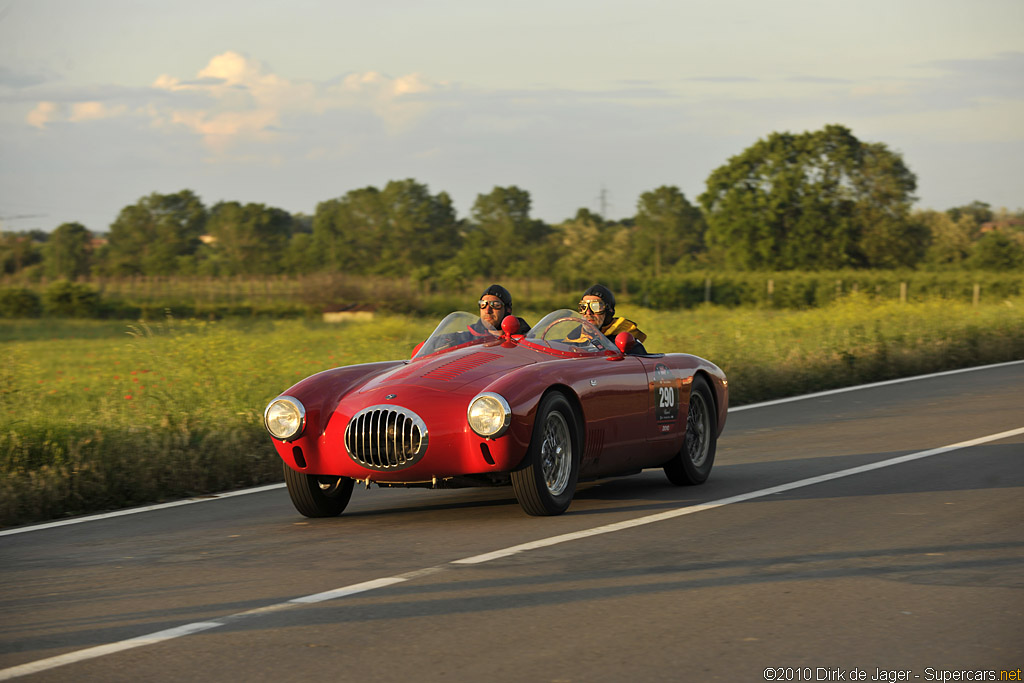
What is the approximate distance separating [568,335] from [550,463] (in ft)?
4.16

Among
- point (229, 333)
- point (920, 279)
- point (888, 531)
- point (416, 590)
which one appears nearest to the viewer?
point (416, 590)

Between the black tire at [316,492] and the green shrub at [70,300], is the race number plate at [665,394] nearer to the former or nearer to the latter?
the black tire at [316,492]

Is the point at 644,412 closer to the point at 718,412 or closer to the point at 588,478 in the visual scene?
the point at 588,478

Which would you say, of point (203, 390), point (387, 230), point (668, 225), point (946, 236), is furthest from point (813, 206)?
point (203, 390)

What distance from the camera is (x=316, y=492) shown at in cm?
869

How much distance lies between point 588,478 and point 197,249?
10331 cm

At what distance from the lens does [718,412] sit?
1051 cm

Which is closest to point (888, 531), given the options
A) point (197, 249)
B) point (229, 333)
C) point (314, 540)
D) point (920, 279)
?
point (314, 540)

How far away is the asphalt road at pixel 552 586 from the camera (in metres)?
5.01

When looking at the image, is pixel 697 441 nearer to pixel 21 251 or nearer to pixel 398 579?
pixel 398 579

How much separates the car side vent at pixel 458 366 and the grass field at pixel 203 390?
9.61 ft

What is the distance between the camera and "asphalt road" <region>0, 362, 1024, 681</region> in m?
5.01

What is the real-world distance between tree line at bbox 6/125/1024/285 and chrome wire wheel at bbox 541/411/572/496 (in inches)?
2946

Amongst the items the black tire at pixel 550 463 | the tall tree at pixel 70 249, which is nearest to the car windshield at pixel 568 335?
the black tire at pixel 550 463
